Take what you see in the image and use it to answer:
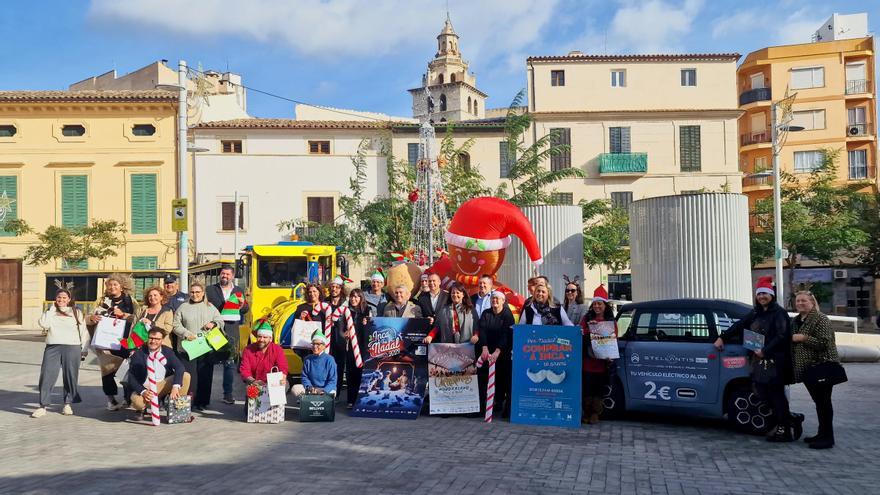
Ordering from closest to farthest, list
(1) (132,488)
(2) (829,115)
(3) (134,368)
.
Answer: (1) (132,488), (3) (134,368), (2) (829,115)

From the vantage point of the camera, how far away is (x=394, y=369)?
1026 centimetres

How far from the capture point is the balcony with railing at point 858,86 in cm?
4328

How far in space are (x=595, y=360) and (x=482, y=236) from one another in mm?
5131

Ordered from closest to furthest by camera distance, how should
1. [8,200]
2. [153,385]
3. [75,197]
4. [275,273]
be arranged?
[153,385] < [275,273] < [8,200] < [75,197]

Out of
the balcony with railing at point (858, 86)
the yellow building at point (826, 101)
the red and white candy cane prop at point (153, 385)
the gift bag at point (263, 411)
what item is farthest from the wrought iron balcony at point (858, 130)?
the red and white candy cane prop at point (153, 385)

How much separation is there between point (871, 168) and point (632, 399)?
40749mm

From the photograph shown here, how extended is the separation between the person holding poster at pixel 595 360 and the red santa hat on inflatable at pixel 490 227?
15.1ft

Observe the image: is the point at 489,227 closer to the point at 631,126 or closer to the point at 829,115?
the point at 631,126

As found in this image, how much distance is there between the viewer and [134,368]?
959 centimetres

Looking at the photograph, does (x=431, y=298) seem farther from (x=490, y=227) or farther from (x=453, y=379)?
(x=490, y=227)

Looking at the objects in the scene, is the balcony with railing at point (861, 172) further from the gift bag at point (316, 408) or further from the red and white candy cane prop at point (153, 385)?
the red and white candy cane prop at point (153, 385)

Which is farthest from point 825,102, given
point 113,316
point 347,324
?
point 113,316

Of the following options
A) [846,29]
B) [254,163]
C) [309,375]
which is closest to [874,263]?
[846,29]

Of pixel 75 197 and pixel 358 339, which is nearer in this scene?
pixel 358 339
